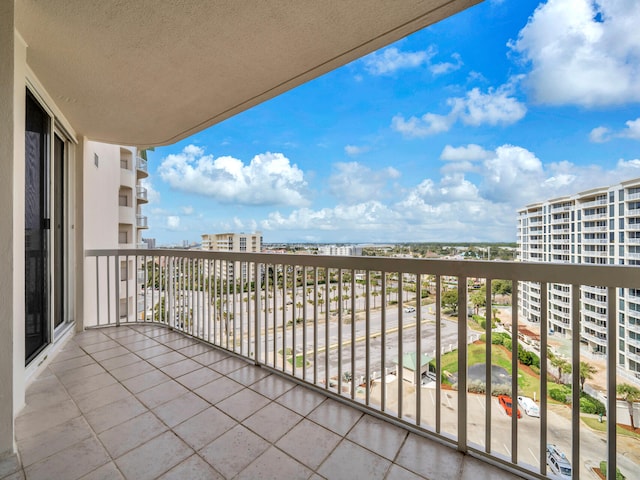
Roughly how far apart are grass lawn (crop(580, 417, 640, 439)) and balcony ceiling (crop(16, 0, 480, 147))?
2086mm

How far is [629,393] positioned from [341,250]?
1.51 meters

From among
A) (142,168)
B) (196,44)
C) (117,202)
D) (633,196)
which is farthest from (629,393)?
Answer: (142,168)

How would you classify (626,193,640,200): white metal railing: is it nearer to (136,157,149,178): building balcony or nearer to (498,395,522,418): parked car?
(498,395,522,418): parked car

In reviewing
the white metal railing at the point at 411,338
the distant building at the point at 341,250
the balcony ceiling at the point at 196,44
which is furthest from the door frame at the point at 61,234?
the distant building at the point at 341,250

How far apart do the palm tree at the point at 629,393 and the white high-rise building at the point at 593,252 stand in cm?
9

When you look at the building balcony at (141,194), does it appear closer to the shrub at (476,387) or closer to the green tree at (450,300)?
the green tree at (450,300)

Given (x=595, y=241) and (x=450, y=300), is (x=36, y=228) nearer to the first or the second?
(x=450, y=300)

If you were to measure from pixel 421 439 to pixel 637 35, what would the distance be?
110 inches

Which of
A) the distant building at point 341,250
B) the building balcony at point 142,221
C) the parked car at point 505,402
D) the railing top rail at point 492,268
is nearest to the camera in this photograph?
the railing top rail at point 492,268

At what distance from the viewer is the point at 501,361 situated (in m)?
1.34

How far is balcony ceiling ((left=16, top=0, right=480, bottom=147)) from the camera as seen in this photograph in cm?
145

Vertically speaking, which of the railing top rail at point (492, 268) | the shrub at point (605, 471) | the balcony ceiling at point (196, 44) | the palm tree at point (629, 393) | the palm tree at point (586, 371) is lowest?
the shrub at point (605, 471)

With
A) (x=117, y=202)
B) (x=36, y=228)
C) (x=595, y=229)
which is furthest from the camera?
→ (x=117, y=202)

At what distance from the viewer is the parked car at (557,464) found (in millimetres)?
1232
